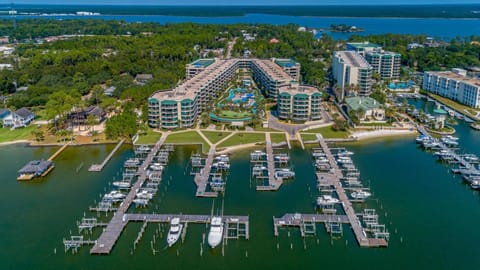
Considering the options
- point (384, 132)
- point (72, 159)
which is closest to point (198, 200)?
point (72, 159)

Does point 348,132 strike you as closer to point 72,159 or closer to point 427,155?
point 427,155

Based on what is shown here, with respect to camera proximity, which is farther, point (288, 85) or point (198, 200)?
point (288, 85)

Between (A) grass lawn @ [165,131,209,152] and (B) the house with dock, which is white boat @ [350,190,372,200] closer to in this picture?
(A) grass lawn @ [165,131,209,152]

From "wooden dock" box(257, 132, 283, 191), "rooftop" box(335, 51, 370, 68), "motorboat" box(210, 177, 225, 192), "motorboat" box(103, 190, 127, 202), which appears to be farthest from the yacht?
"rooftop" box(335, 51, 370, 68)

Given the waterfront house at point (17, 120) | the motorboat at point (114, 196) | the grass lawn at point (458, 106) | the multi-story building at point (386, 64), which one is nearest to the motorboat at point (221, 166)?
the motorboat at point (114, 196)

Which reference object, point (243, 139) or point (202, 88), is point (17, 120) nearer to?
point (202, 88)

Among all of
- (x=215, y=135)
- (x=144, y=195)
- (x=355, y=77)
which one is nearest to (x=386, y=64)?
(x=355, y=77)

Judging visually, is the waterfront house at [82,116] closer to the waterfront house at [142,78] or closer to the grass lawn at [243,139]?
the grass lawn at [243,139]

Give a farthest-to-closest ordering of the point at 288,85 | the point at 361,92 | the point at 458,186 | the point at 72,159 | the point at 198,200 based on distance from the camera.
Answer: the point at 361,92 → the point at 288,85 → the point at 72,159 → the point at 458,186 → the point at 198,200
